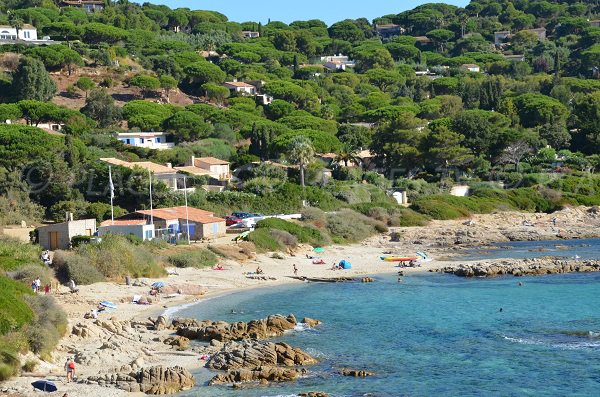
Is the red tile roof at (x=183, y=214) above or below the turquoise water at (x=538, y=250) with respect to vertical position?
above

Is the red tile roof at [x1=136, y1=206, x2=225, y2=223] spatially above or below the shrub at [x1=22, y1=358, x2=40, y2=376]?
above

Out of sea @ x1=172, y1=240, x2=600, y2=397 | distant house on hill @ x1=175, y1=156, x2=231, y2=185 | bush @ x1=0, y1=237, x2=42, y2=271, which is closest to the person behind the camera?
sea @ x1=172, y1=240, x2=600, y2=397

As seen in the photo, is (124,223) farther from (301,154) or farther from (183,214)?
(301,154)

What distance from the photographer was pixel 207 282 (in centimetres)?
3972

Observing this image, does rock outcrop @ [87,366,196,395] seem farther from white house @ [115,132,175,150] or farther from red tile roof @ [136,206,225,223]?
white house @ [115,132,175,150]

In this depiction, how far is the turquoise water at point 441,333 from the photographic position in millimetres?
24109

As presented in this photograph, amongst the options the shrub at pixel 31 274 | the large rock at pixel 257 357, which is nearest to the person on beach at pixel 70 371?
the large rock at pixel 257 357

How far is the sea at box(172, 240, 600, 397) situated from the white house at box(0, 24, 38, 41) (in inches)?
2953

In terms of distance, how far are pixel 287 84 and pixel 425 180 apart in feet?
119

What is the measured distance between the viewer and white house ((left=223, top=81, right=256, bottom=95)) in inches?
4149

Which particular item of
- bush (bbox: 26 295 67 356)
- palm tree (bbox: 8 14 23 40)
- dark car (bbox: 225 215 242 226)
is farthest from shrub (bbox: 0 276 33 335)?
palm tree (bbox: 8 14 23 40)

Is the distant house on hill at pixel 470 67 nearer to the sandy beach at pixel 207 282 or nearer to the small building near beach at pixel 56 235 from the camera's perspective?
the sandy beach at pixel 207 282

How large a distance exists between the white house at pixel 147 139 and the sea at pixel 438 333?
36869 millimetres

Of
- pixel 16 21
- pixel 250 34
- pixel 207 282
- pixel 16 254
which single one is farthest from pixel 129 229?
pixel 250 34
